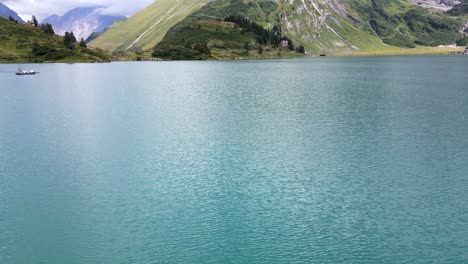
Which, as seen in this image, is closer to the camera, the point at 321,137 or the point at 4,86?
the point at 321,137

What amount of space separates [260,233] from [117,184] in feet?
72.0

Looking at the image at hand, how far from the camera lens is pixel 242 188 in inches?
2002

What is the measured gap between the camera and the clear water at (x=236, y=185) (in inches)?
1452

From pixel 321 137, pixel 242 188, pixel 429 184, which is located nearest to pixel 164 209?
pixel 242 188

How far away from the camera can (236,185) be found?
51938 mm

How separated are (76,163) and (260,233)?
3425 cm

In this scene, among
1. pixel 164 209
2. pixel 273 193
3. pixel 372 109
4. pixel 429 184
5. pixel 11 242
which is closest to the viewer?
pixel 11 242

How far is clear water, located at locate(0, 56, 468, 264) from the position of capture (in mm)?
36875

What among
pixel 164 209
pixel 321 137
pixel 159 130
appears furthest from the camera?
pixel 159 130

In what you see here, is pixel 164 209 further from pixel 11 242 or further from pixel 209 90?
pixel 209 90

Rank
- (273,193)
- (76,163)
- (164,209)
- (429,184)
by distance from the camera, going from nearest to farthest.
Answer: (164,209) → (273,193) → (429,184) → (76,163)

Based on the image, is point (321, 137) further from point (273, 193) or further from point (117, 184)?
point (117, 184)

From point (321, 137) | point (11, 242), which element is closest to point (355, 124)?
point (321, 137)

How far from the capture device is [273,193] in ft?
160
